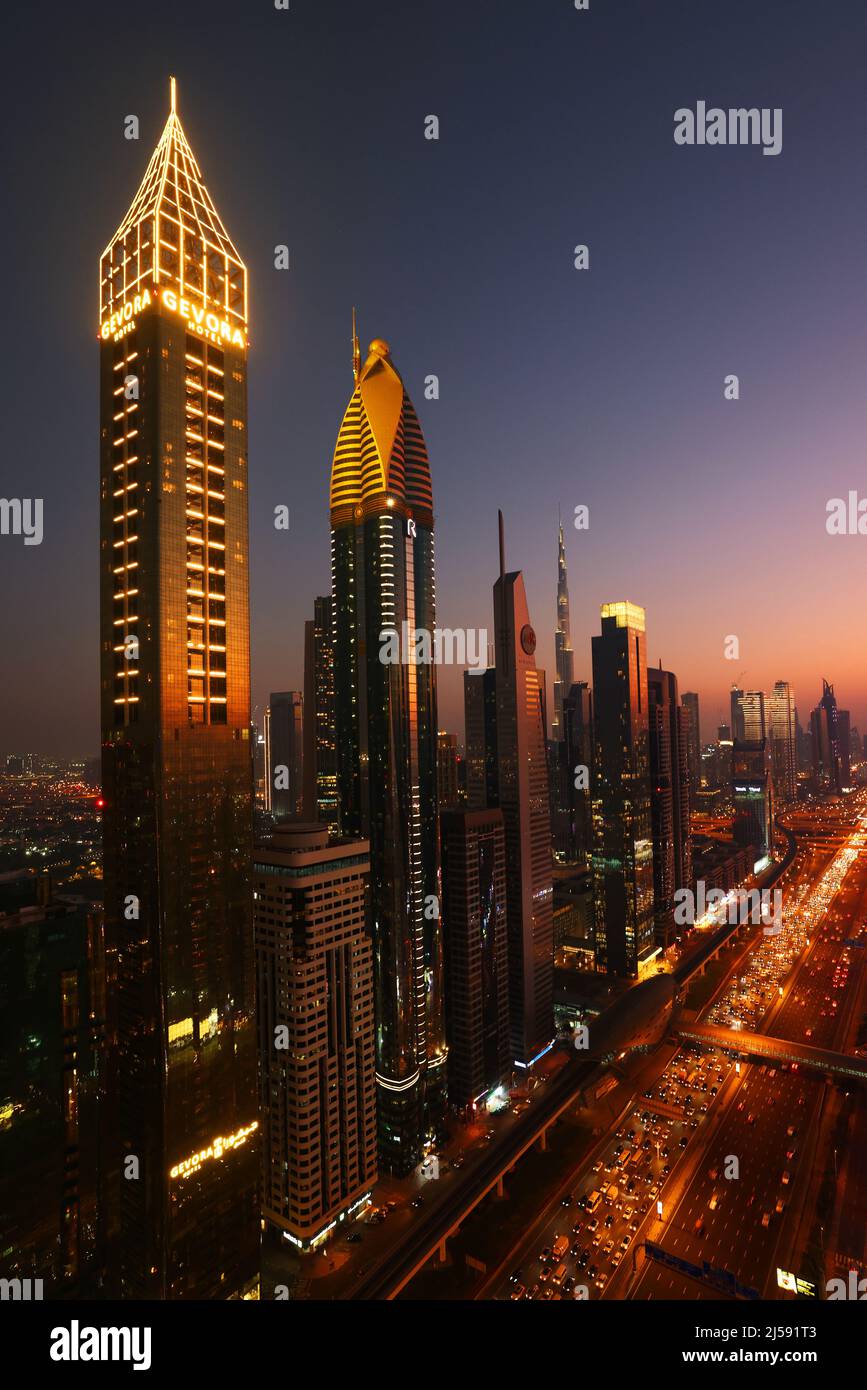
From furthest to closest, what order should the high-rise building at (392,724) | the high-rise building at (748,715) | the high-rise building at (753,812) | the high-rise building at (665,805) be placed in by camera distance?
the high-rise building at (748,715) < the high-rise building at (753,812) < the high-rise building at (665,805) < the high-rise building at (392,724)

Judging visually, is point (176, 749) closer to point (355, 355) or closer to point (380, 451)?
point (380, 451)

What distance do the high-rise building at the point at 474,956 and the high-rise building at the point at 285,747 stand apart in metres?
47.2

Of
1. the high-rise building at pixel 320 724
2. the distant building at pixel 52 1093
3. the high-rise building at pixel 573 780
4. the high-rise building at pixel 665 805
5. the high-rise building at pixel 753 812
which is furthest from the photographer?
the high-rise building at pixel 753 812

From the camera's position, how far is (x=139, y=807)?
30.2 metres

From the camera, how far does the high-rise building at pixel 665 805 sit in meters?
→ 96.3

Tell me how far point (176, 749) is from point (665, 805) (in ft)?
269

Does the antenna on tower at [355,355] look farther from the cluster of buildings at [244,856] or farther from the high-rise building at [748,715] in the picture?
the high-rise building at [748,715]

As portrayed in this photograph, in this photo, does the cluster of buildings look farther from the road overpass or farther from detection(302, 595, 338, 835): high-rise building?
the road overpass

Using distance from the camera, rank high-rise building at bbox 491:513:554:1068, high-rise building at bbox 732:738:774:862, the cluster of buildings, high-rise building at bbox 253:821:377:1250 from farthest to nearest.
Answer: high-rise building at bbox 732:738:774:862 → high-rise building at bbox 491:513:554:1068 → high-rise building at bbox 253:821:377:1250 → the cluster of buildings

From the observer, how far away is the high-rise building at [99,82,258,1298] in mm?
30047

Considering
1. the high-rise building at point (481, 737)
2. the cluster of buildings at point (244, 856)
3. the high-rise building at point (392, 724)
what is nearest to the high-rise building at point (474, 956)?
the cluster of buildings at point (244, 856)

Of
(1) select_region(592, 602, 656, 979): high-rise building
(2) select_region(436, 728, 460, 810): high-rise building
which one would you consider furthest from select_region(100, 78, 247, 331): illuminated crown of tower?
(1) select_region(592, 602, 656, 979): high-rise building

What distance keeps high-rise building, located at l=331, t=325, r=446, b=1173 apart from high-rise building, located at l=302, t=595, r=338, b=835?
318 inches
